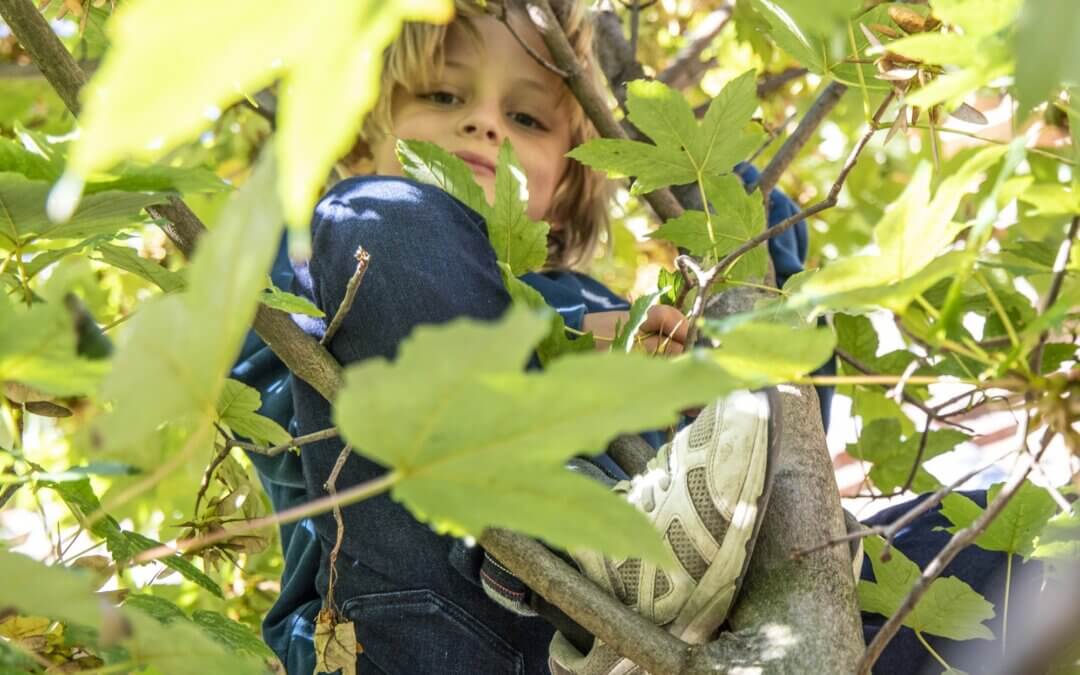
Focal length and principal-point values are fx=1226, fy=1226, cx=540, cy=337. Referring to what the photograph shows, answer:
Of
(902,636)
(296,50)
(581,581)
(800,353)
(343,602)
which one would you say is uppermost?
(296,50)

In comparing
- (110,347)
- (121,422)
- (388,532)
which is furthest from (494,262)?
(121,422)

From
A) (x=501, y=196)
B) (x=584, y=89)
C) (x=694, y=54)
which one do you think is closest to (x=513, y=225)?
(x=501, y=196)

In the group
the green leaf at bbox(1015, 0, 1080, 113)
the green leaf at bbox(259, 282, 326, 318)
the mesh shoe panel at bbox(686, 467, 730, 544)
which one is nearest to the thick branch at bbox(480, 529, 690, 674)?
the mesh shoe panel at bbox(686, 467, 730, 544)

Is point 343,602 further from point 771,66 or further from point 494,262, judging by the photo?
point 771,66

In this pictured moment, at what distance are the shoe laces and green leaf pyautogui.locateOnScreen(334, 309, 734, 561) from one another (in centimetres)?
50

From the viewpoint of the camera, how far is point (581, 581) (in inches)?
35.8

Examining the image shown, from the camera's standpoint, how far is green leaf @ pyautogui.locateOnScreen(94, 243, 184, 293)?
37.8 inches

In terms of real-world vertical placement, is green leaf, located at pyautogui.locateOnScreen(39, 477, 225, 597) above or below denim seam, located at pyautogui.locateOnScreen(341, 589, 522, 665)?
above

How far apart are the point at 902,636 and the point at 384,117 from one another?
1311 millimetres

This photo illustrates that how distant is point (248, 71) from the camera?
37cm

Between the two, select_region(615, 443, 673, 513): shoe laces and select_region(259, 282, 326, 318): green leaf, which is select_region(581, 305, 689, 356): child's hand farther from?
select_region(259, 282, 326, 318): green leaf

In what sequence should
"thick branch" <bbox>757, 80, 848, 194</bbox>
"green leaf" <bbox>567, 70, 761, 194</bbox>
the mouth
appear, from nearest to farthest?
"green leaf" <bbox>567, 70, 761, 194</bbox>, "thick branch" <bbox>757, 80, 848, 194</bbox>, the mouth

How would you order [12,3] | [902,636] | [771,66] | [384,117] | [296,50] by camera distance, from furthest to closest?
[771,66]
[384,117]
[902,636]
[12,3]
[296,50]

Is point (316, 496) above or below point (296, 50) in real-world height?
below
